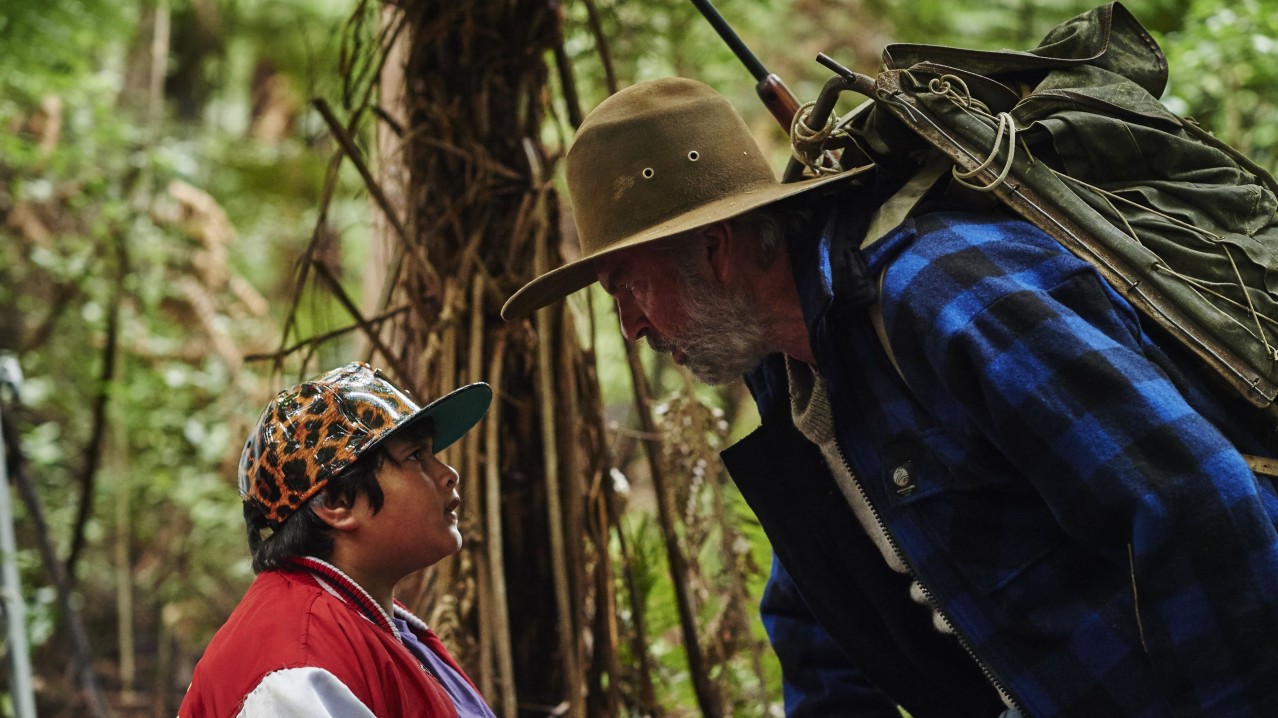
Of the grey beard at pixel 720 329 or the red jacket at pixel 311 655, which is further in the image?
the grey beard at pixel 720 329

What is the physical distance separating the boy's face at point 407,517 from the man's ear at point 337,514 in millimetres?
17

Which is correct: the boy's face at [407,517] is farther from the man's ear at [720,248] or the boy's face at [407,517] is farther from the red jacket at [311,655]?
the man's ear at [720,248]

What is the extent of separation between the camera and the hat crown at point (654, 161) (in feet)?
5.91

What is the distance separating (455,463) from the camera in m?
2.55

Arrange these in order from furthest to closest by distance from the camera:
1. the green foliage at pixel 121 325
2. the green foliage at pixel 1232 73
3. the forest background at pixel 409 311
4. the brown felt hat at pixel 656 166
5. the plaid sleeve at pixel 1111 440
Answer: the green foliage at pixel 121 325
the green foliage at pixel 1232 73
the forest background at pixel 409 311
the brown felt hat at pixel 656 166
the plaid sleeve at pixel 1111 440

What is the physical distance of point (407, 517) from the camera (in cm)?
190

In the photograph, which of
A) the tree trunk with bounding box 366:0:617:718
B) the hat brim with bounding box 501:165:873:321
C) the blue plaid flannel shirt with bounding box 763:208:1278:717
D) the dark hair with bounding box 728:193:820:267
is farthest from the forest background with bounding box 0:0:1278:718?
the blue plaid flannel shirt with bounding box 763:208:1278:717

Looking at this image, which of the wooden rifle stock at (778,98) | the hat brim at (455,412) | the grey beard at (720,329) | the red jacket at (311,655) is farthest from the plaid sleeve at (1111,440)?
the red jacket at (311,655)

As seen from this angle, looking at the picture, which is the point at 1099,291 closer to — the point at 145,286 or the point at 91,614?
the point at 145,286

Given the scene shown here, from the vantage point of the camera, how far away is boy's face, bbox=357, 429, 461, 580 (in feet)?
6.19

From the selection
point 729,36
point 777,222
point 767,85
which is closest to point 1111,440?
point 777,222

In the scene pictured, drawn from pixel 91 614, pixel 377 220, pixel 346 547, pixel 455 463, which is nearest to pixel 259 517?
pixel 346 547

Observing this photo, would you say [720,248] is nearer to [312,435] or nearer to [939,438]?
[939,438]

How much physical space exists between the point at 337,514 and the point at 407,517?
0.37 feet
